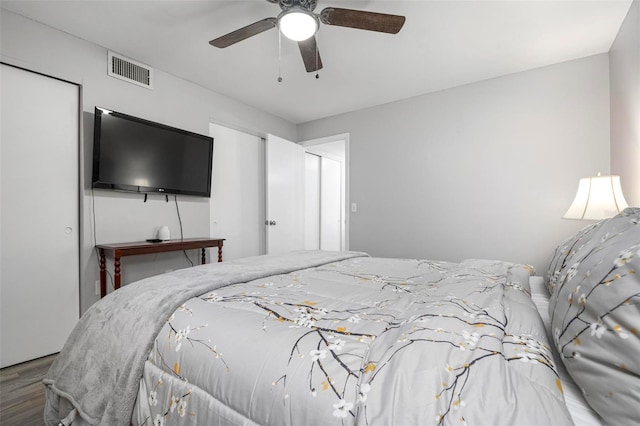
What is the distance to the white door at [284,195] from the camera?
12.6ft

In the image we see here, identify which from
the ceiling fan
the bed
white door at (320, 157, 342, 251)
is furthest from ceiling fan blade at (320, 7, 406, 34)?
white door at (320, 157, 342, 251)

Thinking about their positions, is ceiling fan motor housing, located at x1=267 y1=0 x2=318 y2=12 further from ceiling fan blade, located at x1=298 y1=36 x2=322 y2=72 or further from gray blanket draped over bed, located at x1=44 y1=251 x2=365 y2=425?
gray blanket draped over bed, located at x1=44 y1=251 x2=365 y2=425

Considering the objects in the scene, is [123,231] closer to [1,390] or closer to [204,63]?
[1,390]

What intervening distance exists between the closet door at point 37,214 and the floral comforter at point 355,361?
1.93m

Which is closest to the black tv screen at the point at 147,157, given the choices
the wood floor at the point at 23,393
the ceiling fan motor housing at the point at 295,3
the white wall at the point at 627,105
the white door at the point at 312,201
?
the wood floor at the point at 23,393

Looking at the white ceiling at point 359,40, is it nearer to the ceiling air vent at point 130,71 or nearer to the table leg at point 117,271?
the ceiling air vent at point 130,71

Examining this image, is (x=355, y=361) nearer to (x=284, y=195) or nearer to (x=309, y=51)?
(x=309, y=51)

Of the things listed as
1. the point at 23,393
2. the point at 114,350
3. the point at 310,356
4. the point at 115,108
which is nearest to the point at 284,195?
the point at 115,108

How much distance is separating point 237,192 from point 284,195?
2.18ft

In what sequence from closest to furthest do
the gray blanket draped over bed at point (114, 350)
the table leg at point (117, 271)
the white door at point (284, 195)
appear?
the gray blanket draped over bed at point (114, 350)
the table leg at point (117, 271)
the white door at point (284, 195)

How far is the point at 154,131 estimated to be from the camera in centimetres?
275

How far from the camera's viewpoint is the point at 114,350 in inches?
41.0

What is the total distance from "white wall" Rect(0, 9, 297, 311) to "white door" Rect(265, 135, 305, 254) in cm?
80

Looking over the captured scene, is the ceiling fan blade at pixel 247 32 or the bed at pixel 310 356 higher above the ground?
the ceiling fan blade at pixel 247 32
